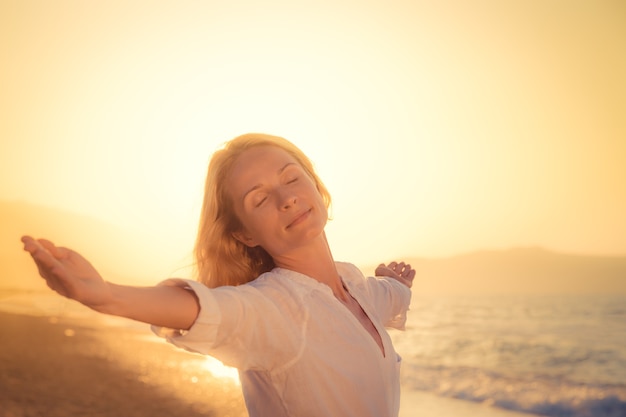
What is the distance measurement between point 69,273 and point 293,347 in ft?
2.46

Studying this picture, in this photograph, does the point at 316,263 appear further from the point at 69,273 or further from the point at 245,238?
the point at 69,273

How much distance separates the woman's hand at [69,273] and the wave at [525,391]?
10.6 m

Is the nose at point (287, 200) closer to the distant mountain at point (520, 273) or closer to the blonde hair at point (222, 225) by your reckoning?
the blonde hair at point (222, 225)

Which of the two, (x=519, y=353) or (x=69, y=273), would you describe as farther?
(x=519, y=353)

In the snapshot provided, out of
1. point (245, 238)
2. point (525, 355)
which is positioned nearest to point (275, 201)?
point (245, 238)

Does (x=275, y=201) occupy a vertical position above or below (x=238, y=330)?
above

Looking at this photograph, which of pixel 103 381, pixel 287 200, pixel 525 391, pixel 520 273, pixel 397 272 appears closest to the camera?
pixel 287 200

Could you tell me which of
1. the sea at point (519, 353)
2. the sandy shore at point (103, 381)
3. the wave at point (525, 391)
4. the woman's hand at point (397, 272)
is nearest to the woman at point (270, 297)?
the woman's hand at point (397, 272)

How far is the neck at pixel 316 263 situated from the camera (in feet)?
7.14

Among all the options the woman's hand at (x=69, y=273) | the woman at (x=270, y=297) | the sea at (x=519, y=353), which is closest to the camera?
the woman's hand at (x=69, y=273)

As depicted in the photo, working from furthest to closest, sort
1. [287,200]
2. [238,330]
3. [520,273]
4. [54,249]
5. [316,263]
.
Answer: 1. [520,273]
2. [316,263]
3. [287,200]
4. [238,330]
5. [54,249]

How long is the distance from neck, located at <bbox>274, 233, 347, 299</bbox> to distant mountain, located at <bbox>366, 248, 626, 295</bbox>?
1911 inches

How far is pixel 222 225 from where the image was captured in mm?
2271

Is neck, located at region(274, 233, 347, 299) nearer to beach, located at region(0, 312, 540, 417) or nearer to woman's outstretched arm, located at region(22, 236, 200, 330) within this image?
woman's outstretched arm, located at region(22, 236, 200, 330)
